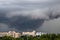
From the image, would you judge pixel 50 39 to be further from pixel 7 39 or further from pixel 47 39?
pixel 7 39

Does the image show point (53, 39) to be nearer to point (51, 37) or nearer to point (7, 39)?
point (51, 37)

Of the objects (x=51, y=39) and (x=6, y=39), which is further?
(x=6, y=39)

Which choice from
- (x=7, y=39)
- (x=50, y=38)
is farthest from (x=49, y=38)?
(x=7, y=39)

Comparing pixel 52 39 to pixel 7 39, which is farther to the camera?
pixel 7 39

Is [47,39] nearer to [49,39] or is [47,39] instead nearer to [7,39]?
[49,39]

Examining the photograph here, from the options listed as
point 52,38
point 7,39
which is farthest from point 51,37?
point 7,39

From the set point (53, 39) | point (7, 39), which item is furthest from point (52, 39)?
point (7, 39)

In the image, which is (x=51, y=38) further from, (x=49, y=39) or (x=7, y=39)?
(x=7, y=39)
